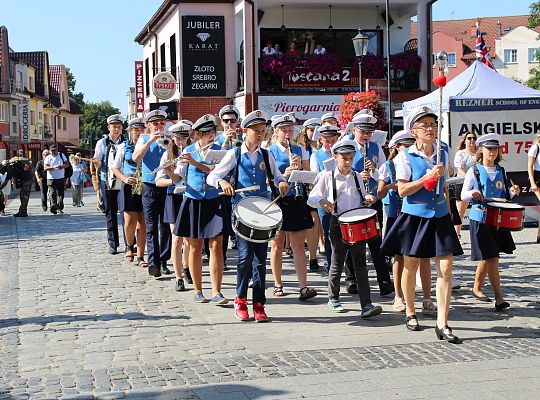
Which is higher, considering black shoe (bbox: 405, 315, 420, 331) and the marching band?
the marching band

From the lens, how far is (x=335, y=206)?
883 centimetres

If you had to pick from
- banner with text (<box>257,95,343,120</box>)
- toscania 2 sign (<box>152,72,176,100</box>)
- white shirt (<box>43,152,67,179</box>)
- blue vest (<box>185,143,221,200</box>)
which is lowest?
blue vest (<box>185,143,221,200</box>)

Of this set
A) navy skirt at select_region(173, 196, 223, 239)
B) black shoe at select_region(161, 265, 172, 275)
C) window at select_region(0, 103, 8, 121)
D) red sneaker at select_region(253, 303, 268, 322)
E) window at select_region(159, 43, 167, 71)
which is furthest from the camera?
window at select_region(0, 103, 8, 121)

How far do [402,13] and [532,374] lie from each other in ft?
90.2

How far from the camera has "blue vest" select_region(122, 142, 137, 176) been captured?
40.3 ft

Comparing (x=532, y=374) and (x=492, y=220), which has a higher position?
(x=492, y=220)

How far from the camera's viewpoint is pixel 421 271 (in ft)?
28.0

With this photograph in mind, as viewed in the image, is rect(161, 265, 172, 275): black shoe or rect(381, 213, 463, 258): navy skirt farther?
rect(161, 265, 172, 275): black shoe

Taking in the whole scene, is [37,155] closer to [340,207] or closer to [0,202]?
[0,202]

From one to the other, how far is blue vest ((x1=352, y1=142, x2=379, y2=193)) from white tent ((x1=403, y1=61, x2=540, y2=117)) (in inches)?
265

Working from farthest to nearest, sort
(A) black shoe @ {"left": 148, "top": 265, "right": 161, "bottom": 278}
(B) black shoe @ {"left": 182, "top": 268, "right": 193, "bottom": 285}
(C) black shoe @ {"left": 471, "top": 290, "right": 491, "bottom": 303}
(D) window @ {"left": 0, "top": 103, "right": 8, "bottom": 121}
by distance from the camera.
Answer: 1. (D) window @ {"left": 0, "top": 103, "right": 8, "bottom": 121}
2. (A) black shoe @ {"left": 148, "top": 265, "right": 161, "bottom": 278}
3. (B) black shoe @ {"left": 182, "top": 268, "right": 193, "bottom": 285}
4. (C) black shoe @ {"left": 471, "top": 290, "right": 491, "bottom": 303}

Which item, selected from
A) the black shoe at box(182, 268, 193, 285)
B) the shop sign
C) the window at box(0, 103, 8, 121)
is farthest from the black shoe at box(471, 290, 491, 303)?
the window at box(0, 103, 8, 121)

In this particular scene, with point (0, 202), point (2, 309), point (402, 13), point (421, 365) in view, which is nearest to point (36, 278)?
point (2, 309)

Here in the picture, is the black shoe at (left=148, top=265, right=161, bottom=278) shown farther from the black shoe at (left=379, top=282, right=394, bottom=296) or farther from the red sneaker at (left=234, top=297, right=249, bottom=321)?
the black shoe at (left=379, top=282, right=394, bottom=296)
